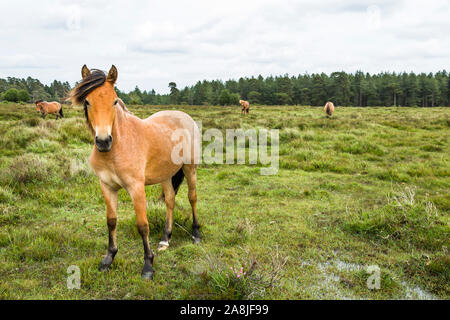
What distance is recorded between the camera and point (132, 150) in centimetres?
350

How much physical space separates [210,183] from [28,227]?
4.37 m

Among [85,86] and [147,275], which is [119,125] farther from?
[147,275]

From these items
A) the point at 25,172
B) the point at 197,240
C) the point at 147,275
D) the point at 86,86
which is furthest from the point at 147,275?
the point at 25,172

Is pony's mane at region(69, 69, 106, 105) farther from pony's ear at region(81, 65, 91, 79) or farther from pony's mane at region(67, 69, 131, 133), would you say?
pony's ear at region(81, 65, 91, 79)

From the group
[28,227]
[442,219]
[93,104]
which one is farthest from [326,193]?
[28,227]

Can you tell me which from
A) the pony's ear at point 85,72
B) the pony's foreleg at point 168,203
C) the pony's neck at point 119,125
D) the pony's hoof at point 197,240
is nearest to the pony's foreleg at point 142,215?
the pony's neck at point 119,125

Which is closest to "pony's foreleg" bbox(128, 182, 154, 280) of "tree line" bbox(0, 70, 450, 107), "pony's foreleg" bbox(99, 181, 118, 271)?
"pony's foreleg" bbox(99, 181, 118, 271)

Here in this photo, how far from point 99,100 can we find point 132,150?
2.58ft

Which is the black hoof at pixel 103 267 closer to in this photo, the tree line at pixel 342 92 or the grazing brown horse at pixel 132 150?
the grazing brown horse at pixel 132 150

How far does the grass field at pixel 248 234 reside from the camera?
324 cm

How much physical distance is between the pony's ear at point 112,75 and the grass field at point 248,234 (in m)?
2.43

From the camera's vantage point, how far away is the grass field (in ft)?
10.6

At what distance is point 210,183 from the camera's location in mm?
7824
